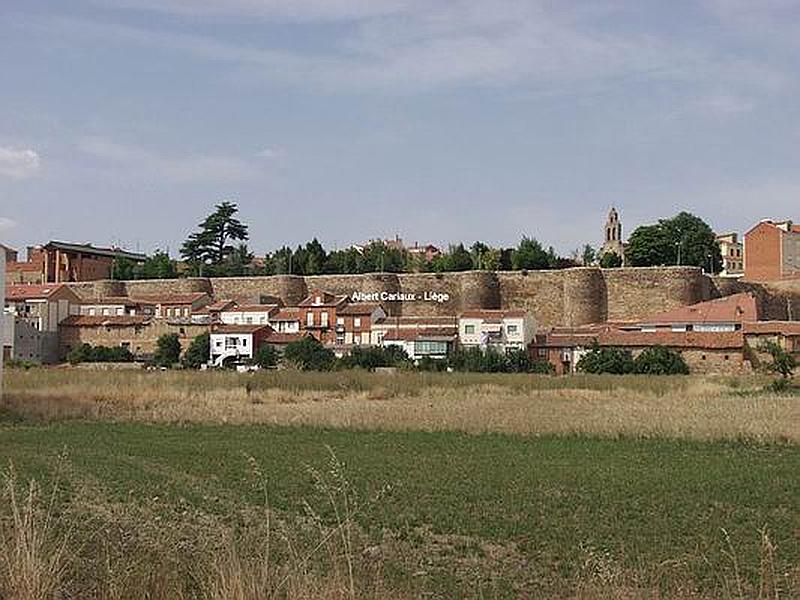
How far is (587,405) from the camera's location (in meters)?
28.3

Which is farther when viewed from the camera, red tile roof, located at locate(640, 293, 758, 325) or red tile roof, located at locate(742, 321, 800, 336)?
red tile roof, located at locate(640, 293, 758, 325)

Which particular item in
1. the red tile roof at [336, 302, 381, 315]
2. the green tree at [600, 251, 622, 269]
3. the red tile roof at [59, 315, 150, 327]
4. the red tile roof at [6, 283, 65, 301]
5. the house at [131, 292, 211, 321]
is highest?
the green tree at [600, 251, 622, 269]

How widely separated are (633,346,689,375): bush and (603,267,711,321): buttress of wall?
990 centimetres

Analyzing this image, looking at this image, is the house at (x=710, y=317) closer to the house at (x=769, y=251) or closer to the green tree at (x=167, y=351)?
the house at (x=769, y=251)

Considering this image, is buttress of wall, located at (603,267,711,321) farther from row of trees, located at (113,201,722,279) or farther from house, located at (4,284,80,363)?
house, located at (4,284,80,363)

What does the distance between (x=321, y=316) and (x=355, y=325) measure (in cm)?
232

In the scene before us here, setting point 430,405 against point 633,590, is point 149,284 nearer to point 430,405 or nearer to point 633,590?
point 430,405

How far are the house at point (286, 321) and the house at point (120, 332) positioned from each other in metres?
5.04

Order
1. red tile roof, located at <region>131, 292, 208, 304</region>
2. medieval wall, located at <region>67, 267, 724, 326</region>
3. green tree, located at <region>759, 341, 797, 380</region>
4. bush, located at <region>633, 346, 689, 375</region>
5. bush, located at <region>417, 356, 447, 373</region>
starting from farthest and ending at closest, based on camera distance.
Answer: red tile roof, located at <region>131, 292, 208, 304</region> → medieval wall, located at <region>67, 267, 724, 326</region> → bush, located at <region>417, 356, 447, 373</region> → bush, located at <region>633, 346, 689, 375</region> → green tree, located at <region>759, 341, 797, 380</region>

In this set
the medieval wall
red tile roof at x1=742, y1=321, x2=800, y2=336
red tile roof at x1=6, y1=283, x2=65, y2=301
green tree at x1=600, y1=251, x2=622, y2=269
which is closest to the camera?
red tile roof at x1=742, y1=321, x2=800, y2=336

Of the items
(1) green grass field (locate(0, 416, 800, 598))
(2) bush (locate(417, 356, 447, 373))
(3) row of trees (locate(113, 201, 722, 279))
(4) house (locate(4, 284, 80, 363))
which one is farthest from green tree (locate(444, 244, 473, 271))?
(1) green grass field (locate(0, 416, 800, 598))

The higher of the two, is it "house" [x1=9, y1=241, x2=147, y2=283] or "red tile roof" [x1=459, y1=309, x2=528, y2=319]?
"house" [x1=9, y1=241, x2=147, y2=283]

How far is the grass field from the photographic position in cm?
631

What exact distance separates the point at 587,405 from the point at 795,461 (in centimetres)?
1284
